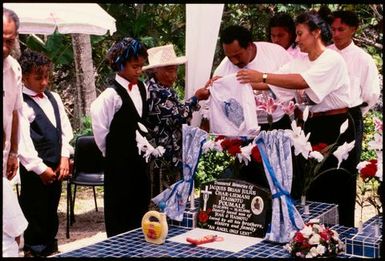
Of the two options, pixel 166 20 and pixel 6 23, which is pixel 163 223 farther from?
pixel 166 20

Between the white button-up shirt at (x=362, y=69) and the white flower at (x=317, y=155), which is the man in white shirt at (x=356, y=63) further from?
the white flower at (x=317, y=155)

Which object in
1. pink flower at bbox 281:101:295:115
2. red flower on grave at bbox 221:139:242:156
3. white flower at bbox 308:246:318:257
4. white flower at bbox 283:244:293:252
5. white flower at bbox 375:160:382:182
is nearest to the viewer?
white flower at bbox 308:246:318:257

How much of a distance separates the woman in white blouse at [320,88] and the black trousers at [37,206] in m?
1.71

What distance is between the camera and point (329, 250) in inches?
126

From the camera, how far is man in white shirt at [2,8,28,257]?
3473 millimetres

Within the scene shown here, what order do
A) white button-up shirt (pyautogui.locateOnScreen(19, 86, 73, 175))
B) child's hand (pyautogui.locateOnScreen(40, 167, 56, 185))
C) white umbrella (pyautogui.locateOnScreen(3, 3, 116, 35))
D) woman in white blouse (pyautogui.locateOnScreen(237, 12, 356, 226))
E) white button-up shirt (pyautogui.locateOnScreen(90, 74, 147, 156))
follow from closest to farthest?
woman in white blouse (pyautogui.locateOnScreen(237, 12, 356, 226)), white button-up shirt (pyautogui.locateOnScreen(90, 74, 147, 156)), white button-up shirt (pyautogui.locateOnScreen(19, 86, 73, 175)), child's hand (pyautogui.locateOnScreen(40, 167, 56, 185)), white umbrella (pyautogui.locateOnScreen(3, 3, 116, 35))

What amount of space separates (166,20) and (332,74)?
269 inches

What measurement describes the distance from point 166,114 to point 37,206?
4.20ft

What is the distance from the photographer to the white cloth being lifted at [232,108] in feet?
14.9

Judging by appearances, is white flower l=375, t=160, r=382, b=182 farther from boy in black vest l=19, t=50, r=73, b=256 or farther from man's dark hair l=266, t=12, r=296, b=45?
boy in black vest l=19, t=50, r=73, b=256

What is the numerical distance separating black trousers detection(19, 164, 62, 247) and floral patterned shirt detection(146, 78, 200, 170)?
3.33 feet

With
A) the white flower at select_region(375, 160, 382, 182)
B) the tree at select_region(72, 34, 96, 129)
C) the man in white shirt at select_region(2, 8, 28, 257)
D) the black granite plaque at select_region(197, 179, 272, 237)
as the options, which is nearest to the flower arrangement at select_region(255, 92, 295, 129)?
the black granite plaque at select_region(197, 179, 272, 237)

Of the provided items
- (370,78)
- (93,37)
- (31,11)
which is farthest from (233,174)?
(93,37)

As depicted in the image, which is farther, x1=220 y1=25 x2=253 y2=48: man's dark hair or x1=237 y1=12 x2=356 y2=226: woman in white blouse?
x1=220 y1=25 x2=253 y2=48: man's dark hair
